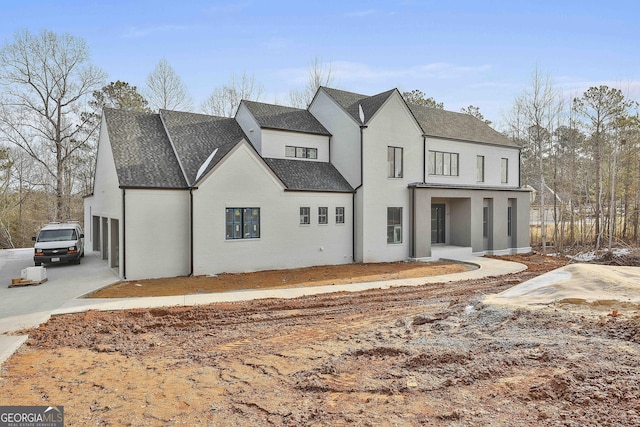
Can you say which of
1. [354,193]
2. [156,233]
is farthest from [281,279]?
[354,193]

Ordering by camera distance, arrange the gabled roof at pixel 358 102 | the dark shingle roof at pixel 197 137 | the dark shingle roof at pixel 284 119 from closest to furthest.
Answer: the dark shingle roof at pixel 197 137, the dark shingle roof at pixel 284 119, the gabled roof at pixel 358 102

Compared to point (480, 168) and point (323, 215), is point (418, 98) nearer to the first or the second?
point (480, 168)

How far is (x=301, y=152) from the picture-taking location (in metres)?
20.6

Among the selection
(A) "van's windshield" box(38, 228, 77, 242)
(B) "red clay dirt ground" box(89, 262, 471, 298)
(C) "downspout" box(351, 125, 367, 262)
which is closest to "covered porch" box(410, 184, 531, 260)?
(B) "red clay dirt ground" box(89, 262, 471, 298)

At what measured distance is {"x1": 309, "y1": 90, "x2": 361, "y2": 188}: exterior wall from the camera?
779 inches

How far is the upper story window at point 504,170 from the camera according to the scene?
26031 mm

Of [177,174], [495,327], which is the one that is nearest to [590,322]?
[495,327]

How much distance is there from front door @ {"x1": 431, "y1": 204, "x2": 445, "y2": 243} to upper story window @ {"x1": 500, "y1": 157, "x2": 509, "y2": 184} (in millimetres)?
5100

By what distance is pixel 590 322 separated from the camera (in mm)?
7742

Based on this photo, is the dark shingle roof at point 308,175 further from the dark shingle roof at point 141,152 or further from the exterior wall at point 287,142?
the dark shingle roof at point 141,152

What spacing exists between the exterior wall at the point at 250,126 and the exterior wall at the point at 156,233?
17.1ft

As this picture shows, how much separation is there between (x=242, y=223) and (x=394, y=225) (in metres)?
8.32

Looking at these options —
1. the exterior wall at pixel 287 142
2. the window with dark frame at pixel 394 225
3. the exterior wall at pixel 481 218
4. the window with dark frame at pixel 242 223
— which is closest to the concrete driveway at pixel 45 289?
the window with dark frame at pixel 242 223

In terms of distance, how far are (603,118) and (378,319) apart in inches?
1184
